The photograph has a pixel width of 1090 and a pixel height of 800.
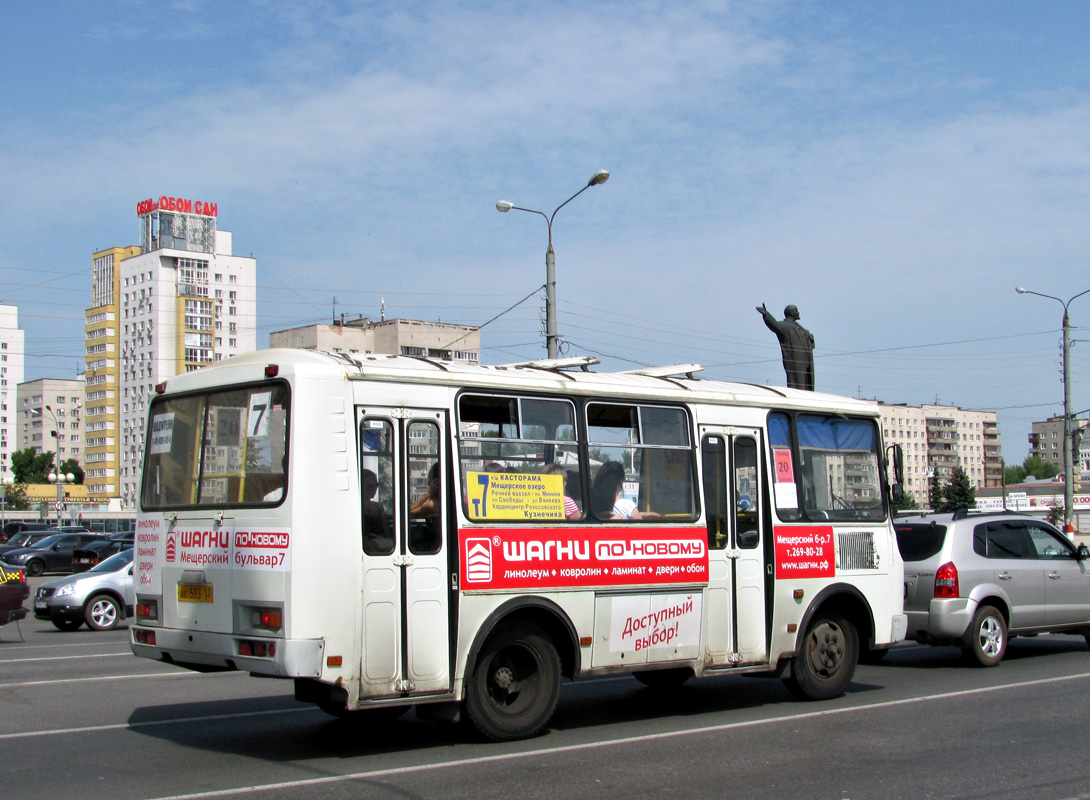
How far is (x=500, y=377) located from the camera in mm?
8852

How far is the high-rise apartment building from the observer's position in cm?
13125

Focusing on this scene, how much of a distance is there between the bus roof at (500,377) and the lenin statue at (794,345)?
15.1 ft

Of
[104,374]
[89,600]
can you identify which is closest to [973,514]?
[89,600]

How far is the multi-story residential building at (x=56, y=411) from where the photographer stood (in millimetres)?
171625

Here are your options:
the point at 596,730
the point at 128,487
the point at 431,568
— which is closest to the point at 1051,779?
the point at 596,730

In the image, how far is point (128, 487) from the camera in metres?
139

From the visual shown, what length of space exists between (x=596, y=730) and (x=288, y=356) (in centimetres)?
390

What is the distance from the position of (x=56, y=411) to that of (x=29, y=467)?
26145 mm

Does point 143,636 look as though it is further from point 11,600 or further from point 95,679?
point 11,600

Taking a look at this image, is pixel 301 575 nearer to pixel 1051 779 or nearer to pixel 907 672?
pixel 1051 779

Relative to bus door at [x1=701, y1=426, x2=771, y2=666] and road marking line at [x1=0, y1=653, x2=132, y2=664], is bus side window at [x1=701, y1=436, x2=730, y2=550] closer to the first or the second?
bus door at [x1=701, y1=426, x2=771, y2=666]

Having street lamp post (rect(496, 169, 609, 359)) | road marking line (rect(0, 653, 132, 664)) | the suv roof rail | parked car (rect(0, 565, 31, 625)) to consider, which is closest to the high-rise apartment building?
street lamp post (rect(496, 169, 609, 359))

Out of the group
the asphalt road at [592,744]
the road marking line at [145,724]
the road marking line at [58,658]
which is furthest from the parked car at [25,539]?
the road marking line at [145,724]

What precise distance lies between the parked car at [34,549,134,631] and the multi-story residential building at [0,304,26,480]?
148021mm
